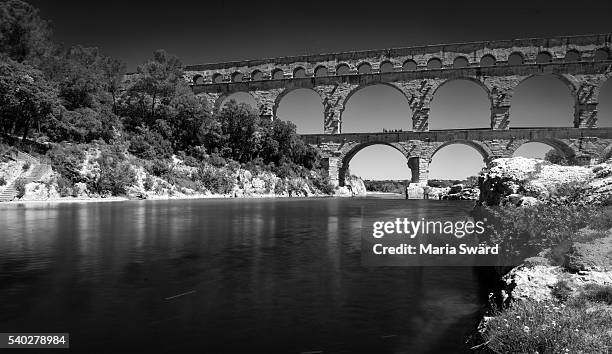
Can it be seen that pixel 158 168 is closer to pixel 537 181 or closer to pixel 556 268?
pixel 537 181

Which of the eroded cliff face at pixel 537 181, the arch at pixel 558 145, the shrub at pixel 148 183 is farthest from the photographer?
the arch at pixel 558 145

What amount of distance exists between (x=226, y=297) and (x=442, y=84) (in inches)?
2136

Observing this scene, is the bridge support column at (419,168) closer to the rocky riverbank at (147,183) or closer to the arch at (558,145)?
the rocky riverbank at (147,183)

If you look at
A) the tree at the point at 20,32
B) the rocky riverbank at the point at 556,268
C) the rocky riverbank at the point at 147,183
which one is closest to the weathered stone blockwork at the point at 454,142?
the rocky riverbank at the point at 147,183

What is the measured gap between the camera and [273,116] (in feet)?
202

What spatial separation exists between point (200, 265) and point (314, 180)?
46.6m

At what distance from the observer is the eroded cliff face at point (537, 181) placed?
8203 millimetres

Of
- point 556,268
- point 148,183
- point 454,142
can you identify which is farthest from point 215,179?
point 556,268

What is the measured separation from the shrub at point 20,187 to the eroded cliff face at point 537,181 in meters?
27.4

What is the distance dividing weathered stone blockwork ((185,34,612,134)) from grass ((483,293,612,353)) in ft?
175

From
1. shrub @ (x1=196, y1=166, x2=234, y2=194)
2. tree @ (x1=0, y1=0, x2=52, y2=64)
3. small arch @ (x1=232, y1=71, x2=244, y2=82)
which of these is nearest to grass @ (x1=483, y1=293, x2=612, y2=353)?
shrub @ (x1=196, y1=166, x2=234, y2=194)

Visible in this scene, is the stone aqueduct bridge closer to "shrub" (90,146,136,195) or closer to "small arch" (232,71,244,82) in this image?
"small arch" (232,71,244,82)

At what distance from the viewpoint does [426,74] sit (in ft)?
183

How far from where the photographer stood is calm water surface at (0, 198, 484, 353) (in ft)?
16.8
